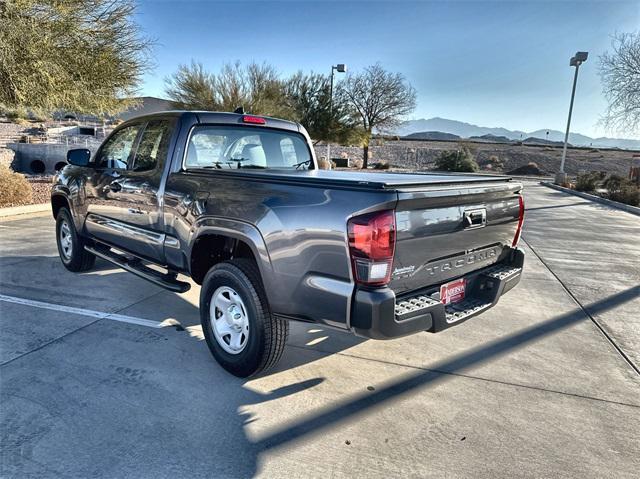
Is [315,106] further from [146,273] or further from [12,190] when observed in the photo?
[146,273]

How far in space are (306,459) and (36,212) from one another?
412 inches

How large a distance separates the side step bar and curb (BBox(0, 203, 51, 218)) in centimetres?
621

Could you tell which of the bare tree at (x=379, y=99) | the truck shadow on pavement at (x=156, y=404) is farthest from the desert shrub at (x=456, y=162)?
the truck shadow on pavement at (x=156, y=404)

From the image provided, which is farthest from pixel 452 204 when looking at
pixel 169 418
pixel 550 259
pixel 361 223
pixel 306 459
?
pixel 550 259

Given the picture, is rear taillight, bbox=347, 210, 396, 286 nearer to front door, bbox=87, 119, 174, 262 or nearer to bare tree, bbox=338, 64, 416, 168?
front door, bbox=87, 119, 174, 262

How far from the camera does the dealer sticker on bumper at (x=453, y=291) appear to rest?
3027 millimetres

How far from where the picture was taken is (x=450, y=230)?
2.94 meters

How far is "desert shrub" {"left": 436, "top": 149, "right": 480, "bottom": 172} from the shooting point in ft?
106

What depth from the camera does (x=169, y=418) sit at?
2785 mm

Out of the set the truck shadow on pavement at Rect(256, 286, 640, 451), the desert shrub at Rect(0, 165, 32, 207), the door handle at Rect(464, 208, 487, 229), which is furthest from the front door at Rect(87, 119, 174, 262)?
the desert shrub at Rect(0, 165, 32, 207)

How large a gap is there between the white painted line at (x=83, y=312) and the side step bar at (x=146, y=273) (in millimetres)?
464

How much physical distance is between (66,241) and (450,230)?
5.20 m

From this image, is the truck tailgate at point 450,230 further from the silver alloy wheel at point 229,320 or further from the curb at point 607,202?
the curb at point 607,202

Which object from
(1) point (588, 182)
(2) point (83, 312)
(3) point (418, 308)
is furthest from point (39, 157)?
(1) point (588, 182)
